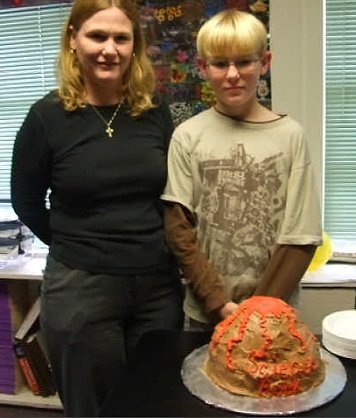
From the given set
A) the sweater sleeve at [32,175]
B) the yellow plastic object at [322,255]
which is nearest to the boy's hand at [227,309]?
the sweater sleeve at [32,175]

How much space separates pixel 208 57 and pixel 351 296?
115cm

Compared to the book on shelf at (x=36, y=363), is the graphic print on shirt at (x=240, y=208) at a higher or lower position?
higher

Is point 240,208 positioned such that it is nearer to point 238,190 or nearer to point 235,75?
point 238,190

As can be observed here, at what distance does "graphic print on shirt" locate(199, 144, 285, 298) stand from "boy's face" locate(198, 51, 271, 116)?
0.12m

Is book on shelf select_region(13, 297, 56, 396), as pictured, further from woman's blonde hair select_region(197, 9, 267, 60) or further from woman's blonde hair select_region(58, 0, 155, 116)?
woman's blonde hair select_region(197, 9, 267, 60)

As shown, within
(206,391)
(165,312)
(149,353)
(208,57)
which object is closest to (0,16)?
(208,57)

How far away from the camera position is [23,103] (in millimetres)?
2580

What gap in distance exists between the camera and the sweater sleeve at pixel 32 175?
5.14 ft

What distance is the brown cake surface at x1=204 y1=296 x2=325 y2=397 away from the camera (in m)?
1.13

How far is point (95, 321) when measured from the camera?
61.4 inches

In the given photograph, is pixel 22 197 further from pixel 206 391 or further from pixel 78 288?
pixel 206 391

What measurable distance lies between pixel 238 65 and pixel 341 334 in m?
0.66

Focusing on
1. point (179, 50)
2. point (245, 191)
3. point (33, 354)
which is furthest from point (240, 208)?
point (33, 354)

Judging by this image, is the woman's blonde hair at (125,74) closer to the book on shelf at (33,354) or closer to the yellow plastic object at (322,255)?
the yellow plastic object at (322,255)
